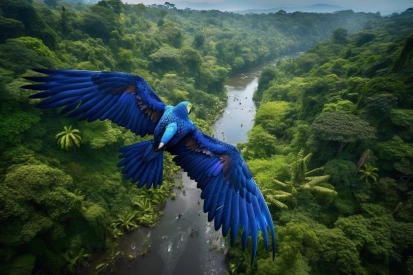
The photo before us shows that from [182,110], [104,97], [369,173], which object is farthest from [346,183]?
[104,97]

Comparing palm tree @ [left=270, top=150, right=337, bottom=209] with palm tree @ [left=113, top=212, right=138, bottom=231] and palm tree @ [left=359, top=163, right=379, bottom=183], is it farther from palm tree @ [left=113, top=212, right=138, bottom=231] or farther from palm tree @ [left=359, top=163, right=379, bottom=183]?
palm tree @ [left=113, top=212, right=138, bottom=231]

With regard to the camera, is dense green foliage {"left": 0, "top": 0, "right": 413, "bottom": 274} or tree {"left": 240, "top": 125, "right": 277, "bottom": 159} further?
tree {"left": 240, "top": 125, "right": 277, "bottom": 159}

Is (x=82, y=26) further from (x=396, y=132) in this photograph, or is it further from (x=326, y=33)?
(x=326, y=33)

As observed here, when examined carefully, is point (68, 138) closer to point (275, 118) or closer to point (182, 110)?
point (182, 110)

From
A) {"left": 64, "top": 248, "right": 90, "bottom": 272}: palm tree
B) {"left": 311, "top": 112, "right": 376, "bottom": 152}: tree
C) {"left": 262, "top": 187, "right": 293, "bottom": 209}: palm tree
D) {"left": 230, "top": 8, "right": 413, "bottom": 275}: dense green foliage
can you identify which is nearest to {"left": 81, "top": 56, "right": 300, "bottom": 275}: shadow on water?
{"left": 64, "top": 248, "right": 90, "bottom": 272}: palm tree

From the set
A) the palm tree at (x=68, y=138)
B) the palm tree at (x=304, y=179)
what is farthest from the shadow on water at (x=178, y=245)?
the palm tree at (x=68, y=138)

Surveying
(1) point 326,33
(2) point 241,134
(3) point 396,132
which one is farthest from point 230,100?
(1) point 326,33
